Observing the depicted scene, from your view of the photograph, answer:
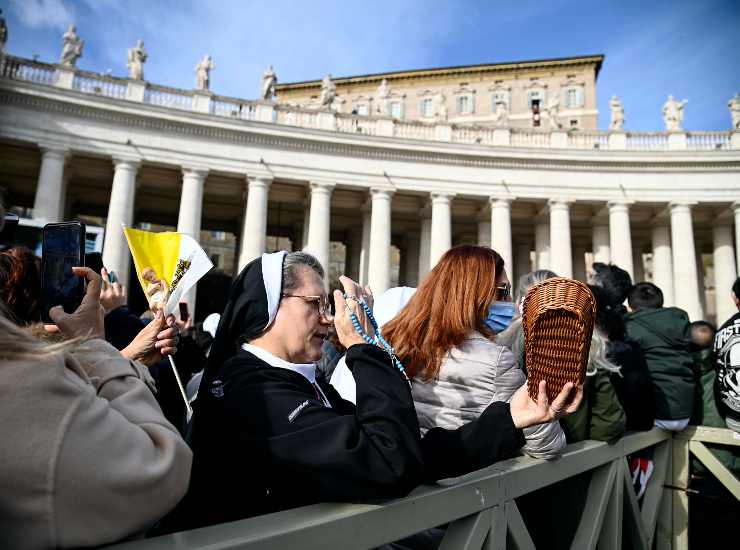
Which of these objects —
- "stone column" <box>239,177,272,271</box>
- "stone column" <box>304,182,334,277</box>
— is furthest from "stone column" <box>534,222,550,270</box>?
"stone column" <box>239,177,272,271</box>

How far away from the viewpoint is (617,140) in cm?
3042

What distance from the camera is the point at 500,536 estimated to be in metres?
2.58

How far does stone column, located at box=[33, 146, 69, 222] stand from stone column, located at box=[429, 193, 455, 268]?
19235 mm

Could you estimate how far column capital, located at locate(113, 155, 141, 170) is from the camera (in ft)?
82.0

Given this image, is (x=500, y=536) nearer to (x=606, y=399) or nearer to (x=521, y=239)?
(x=606, y=399)

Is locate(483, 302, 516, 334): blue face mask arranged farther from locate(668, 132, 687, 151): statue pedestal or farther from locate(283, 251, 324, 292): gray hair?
locate(668, 132, 687, 151): statue pedestal

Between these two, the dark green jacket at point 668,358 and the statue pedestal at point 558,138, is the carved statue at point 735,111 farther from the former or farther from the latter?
the dark green jacket at point 668,358

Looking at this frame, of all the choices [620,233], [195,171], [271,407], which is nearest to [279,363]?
[271,407]

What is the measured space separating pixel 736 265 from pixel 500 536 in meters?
36.7

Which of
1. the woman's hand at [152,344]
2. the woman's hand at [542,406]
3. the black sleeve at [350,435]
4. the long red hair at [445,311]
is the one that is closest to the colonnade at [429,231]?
the woman's hand at [152,344]

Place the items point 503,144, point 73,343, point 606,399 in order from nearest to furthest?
point 73,343 → point 606,399 → point 503,144

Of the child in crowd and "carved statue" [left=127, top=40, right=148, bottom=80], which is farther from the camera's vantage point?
"carved statue" [left=127, top=40, right=148, bottom=80]

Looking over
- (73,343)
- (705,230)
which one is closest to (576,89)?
(705,230)

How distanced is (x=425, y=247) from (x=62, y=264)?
27.5 m
